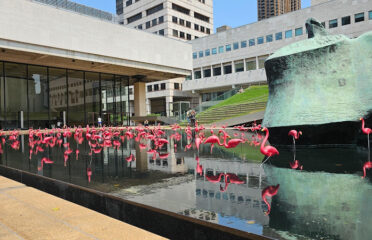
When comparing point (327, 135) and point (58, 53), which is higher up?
point (58, 53)

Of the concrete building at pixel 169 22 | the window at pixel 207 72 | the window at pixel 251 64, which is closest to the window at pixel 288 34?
the window at pixel 251 64

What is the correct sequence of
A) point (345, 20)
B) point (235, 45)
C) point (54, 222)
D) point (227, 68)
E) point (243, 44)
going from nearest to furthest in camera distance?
→ point (54, 222) → point (345, 20) → point (243, 44) → point (235, 45) → point (227, 68)

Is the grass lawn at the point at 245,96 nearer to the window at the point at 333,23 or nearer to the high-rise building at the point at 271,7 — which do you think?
the window at the point at 333,23

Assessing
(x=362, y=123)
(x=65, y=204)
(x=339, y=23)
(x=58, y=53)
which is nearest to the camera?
(x=65, y=204)

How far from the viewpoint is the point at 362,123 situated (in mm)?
6668

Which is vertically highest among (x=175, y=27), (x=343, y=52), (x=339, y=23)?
(x=175, y=27)

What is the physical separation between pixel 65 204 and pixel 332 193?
2994 mm

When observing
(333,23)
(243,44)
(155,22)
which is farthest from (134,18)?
(333,23)

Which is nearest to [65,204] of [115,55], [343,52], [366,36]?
[343,52]

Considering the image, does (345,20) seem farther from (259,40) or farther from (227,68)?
(227,68)

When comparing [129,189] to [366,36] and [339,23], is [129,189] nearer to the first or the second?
[366,36]

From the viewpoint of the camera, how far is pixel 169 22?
192 feet

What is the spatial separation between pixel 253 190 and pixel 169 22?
58754 millimetres

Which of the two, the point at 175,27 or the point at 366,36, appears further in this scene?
the point at 175,27
